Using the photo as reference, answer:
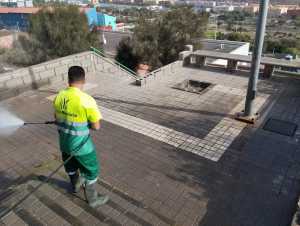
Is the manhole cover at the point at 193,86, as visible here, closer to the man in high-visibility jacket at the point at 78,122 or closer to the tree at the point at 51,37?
the man in high-visibility jacket at the point at 78,122

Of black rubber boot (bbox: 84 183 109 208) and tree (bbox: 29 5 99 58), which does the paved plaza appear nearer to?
black rubber boot (bbox: 84 183 109 208)

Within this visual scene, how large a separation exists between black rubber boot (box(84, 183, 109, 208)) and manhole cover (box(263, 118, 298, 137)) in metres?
4.59

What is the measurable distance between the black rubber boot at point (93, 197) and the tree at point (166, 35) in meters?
15.5

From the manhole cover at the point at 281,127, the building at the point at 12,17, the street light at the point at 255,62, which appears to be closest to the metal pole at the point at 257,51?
the street light at the point at 255,62

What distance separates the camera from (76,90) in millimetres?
3252

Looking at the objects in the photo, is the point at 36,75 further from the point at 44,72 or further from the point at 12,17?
the point at 12,17

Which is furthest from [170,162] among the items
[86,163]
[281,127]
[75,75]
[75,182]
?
[281,127]

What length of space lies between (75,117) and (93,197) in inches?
54.5

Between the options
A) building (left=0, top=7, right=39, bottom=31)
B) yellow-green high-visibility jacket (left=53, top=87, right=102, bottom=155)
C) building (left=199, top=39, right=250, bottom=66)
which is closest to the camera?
yellow-green high-visibility jacket (left=53, top=87, right=102, bottom=155)

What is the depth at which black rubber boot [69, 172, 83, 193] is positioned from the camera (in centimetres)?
395

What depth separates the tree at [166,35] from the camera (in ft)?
60.5

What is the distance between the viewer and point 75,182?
4.04 metres

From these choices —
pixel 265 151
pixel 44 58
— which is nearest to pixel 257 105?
pixel 265 151

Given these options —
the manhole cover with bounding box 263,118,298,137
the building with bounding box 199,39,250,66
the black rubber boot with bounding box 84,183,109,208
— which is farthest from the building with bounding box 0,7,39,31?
the black rubber boot with bounding box 84,183,109,208
